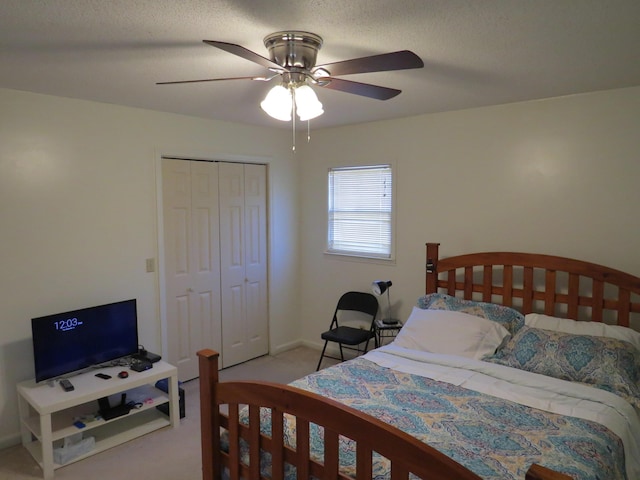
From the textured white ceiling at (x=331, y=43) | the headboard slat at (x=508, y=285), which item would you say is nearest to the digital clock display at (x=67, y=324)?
the textured white ceiling at (x=331, y=43)

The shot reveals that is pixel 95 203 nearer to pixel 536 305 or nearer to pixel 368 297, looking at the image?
pixel 368 297

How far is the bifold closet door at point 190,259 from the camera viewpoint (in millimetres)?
Answer: 3662

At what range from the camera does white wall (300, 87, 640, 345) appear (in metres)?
2.87

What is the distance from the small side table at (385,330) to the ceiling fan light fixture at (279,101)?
7.37 ft

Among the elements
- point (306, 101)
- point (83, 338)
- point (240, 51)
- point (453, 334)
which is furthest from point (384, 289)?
point (240, 51)

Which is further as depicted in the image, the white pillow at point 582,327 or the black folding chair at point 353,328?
the black folding chair at point 353,328

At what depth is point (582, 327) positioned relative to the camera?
2688 millimetres

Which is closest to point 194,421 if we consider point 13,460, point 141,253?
point 13,460

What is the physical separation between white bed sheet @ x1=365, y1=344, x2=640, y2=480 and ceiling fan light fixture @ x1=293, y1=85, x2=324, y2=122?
1.55 m

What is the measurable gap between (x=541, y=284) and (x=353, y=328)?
5.30 feet

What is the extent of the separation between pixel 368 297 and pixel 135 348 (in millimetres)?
1984

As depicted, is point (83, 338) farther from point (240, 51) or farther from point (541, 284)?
point (541, 284)

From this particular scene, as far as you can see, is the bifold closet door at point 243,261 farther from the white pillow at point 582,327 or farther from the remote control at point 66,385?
the white pillow at point 582,327

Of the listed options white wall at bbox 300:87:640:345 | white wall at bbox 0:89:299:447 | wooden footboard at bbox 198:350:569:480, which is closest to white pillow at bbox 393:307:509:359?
white wall at bbox 300:87:640:345
